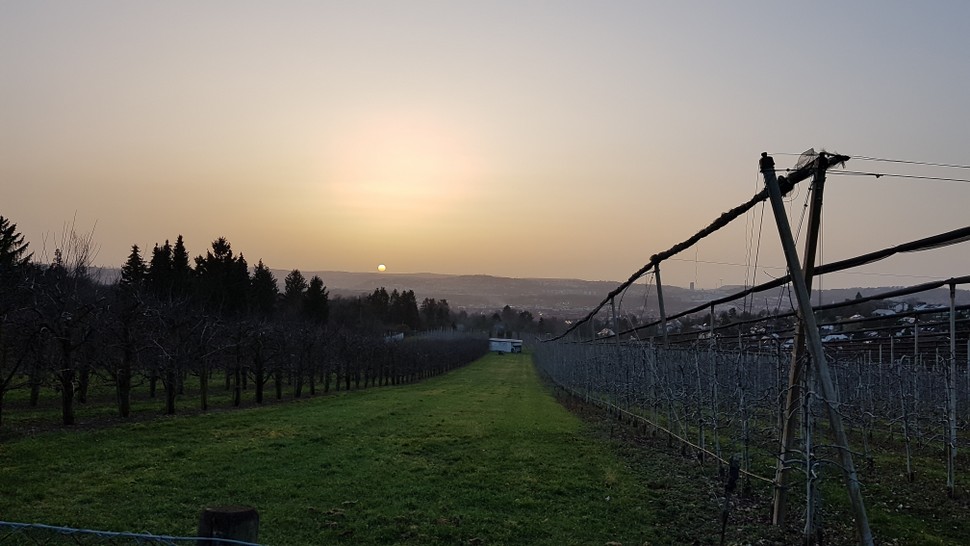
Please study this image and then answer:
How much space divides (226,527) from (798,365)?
740cm

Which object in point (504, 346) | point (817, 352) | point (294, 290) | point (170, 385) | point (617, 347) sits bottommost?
point (504, 346)

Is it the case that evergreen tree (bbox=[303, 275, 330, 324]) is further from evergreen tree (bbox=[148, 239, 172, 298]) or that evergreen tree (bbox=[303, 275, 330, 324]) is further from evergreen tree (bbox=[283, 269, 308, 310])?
evergreen tree (bbox=[148, 239, 172, 298])

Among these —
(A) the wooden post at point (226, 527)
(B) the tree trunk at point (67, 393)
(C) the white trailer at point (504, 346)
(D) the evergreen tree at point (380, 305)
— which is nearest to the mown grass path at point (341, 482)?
(B) the tree trunk at point (67, 393)

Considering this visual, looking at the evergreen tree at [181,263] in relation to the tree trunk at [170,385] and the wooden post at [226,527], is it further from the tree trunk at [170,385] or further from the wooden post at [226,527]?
the wooden post at [226,527]

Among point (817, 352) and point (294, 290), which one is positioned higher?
point (294, 290)

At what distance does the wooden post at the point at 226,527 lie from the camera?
132 inches

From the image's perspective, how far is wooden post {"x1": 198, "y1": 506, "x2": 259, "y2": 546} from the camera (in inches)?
132

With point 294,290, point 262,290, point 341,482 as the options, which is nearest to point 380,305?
point 294,290

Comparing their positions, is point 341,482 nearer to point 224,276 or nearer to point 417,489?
point 417,489

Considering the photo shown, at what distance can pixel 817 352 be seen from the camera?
7.05 meters

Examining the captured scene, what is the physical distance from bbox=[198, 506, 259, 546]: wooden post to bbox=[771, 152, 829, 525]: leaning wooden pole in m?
6.82

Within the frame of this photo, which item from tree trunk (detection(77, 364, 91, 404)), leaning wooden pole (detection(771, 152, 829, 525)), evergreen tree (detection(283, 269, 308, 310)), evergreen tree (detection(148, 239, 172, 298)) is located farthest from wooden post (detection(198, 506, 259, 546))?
evergreen tree (detection(283, 269, 308, 310))

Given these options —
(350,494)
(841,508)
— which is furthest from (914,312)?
(350,494)

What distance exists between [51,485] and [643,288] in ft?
43.5
